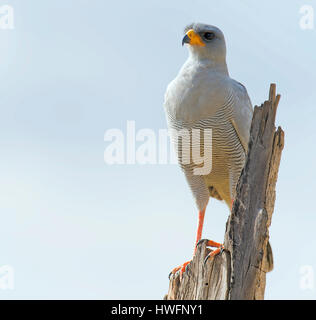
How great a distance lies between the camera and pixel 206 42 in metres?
11.3

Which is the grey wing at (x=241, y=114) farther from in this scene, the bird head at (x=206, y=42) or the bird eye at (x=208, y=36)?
the bird eye at (x=208, y=36)

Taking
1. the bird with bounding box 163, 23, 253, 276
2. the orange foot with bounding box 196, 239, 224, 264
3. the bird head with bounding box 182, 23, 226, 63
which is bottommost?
the orange foot with bounding box 196, 239, 224, 264

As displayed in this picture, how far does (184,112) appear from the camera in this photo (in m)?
10.8

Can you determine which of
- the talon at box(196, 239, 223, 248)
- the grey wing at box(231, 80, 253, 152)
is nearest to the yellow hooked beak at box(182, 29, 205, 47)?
the grey wing at box(231, 80, 253, 152)

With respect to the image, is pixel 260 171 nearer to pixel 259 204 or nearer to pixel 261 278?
pixel 259 204

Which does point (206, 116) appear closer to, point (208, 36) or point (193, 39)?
point (193, 39)

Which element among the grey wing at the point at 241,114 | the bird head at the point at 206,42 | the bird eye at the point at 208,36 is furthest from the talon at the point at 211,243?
the bird eye at the point at 208,36

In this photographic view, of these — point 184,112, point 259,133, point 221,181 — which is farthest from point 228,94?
point 259,133

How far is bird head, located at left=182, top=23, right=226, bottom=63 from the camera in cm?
1130

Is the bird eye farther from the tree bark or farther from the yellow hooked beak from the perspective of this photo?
the tree bark

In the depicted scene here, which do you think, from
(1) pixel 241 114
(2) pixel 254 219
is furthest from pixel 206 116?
(2) pixel 254 219

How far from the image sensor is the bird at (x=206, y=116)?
35.4 ft

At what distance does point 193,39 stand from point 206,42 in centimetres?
24
